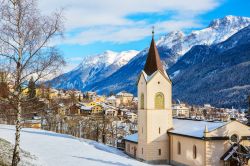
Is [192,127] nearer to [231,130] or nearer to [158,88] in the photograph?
[231,130]

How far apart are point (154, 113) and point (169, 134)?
10.4ft

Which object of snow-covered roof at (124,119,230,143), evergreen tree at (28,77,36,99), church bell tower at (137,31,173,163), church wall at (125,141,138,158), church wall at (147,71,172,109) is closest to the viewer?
evergreen tree at (28,77,36,99)

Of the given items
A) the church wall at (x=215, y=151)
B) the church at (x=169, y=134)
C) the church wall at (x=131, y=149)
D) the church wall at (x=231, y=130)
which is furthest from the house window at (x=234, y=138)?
the church wall at (x=131, y=149)

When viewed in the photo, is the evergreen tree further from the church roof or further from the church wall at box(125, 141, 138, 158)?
the church wall at box(125, 141, 138, 158)

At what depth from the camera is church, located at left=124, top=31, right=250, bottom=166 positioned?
4031cm

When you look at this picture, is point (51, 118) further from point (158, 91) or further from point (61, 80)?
point (61, 80)

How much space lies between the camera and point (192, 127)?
4484cm

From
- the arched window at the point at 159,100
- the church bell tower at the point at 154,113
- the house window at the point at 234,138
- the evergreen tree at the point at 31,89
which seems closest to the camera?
the evergreen tree at the point at 31,89

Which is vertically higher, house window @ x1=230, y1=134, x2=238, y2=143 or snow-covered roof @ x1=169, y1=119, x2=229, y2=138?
snow-covered roof @ x1=169, y1=119, x2=229, y2=138

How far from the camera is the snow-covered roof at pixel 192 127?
→ 41.5 meters

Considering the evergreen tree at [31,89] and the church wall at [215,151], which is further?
the church wall at [215,151]

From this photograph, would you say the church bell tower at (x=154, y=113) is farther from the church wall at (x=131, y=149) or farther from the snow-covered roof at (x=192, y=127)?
the church wall at (x=131, y=149)

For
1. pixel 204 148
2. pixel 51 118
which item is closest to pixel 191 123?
pixel 204 148

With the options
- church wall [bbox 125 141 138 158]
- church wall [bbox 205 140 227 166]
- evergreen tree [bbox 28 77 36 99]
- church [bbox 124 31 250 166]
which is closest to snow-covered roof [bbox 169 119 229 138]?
church [bbox 124 31 250 166]
